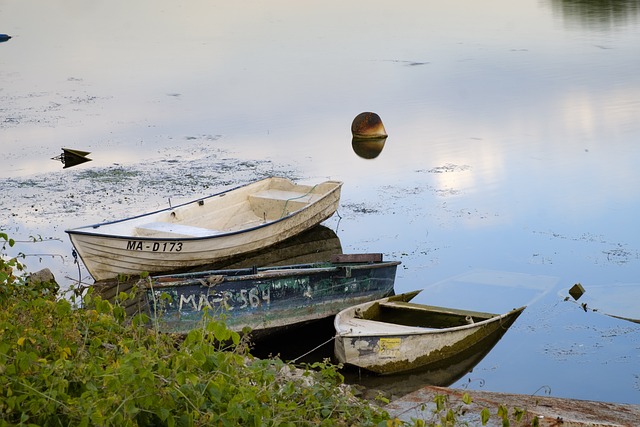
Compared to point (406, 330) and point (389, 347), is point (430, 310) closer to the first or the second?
point (406, 330)

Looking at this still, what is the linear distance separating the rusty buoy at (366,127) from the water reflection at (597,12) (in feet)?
70.6

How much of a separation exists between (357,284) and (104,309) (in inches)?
250

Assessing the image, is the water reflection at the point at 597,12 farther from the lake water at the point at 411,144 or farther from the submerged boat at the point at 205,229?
the submerged boat at the point at 205,229

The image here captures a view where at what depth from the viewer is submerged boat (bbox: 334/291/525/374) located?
10359mm

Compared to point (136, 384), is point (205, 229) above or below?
below

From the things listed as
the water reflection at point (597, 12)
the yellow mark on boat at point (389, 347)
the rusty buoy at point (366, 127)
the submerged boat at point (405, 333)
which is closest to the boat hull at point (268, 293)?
the submerged boat at point (405, 333)

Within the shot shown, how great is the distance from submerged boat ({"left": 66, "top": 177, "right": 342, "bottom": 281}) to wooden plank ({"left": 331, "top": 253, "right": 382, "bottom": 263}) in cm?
214

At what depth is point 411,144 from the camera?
2180cm

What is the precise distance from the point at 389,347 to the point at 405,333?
234 mm

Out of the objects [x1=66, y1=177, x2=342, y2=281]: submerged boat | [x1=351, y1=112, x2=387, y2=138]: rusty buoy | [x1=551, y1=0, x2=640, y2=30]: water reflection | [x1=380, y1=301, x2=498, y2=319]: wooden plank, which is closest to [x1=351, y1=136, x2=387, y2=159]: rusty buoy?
[x1=351, y1=112, x2=387, y2=138]: rusty buoy

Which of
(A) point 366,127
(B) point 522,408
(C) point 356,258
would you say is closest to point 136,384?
(B) point 522,408

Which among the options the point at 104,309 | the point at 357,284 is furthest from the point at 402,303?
the point at 104,309

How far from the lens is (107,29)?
142ft

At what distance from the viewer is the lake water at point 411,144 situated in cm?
1329
